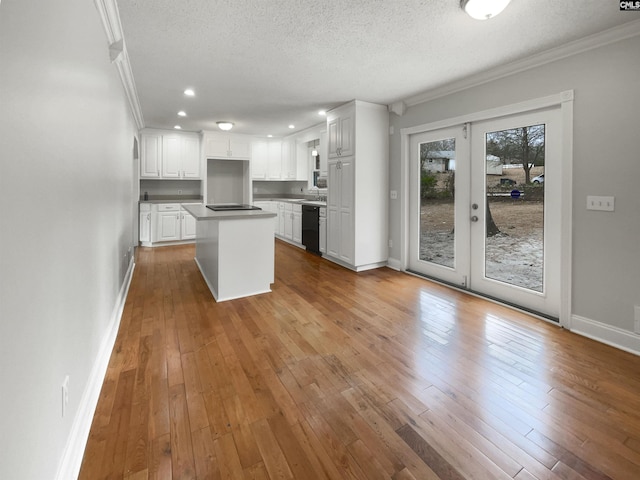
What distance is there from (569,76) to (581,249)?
149cm

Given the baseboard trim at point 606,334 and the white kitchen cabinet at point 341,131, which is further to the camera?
the white kitchen cabinet at point 341,131

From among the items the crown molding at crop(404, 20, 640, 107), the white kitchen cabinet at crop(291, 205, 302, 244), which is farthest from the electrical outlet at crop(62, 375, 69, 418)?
the white kitchen cabinet at crop(291, 205, 302, 244)

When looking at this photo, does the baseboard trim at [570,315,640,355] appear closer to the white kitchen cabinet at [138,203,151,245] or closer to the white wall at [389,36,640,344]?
the white wall at [389,36,640,344]

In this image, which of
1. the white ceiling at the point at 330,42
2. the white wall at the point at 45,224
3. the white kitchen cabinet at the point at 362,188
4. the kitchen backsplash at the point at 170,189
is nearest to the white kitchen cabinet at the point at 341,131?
the white kitchen cabinet at the point at 362,188

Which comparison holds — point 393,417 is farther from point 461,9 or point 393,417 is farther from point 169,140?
point 169,140

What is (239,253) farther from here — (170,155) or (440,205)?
(170,155)

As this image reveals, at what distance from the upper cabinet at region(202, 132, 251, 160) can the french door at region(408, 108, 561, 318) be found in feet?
13.4

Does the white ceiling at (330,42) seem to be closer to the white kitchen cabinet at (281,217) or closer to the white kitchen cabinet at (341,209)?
the white kitchen cabinet at (341,209)

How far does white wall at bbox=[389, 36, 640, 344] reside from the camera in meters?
2.41

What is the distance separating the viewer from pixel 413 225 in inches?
179

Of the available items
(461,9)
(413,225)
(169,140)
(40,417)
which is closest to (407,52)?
(461,9)

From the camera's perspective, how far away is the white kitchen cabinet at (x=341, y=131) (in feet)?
14.9

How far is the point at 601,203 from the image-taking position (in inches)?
101

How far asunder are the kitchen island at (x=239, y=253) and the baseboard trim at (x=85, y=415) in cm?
116
